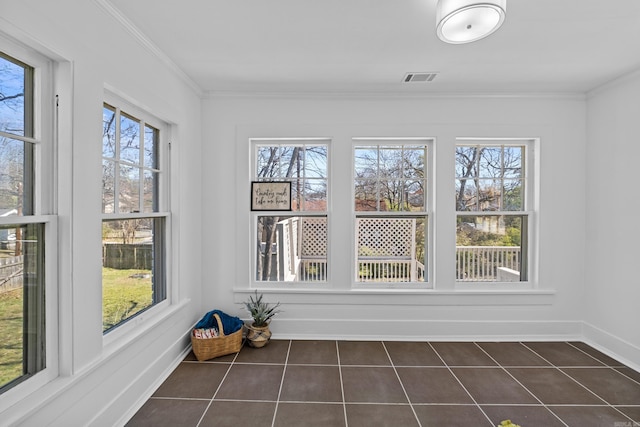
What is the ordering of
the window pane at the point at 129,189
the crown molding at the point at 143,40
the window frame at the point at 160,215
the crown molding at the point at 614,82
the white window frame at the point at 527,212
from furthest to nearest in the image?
1. the white window frame at the point at 527,212
2. the crown molding at the point at 614,82
3. the window frame at the point at 160,215
4. the window pane at the point at 129,189
5. the crown molding at the point at 143,40

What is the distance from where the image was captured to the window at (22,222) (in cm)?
142

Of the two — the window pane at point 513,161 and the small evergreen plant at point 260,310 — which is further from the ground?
the window pane at point 513,161

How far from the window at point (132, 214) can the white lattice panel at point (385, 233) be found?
190cm

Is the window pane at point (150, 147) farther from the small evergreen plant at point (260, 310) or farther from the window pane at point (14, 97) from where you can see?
the small evergreen plant at point (260, 310)

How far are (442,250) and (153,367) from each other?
2766 millimetres

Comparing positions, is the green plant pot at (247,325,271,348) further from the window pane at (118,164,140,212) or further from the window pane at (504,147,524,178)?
the window pane at (504,147,524,178)

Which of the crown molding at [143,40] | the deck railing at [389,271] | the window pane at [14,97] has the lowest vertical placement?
the deck railing at [389,271]

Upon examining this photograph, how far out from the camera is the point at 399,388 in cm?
242

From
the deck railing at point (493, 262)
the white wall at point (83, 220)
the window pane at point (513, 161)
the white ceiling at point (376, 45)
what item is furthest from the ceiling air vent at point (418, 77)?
the white wall at point (83, 220)

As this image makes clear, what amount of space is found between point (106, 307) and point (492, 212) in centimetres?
348

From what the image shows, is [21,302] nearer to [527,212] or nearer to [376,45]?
[376,45]

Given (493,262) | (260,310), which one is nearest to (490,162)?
(493,262)

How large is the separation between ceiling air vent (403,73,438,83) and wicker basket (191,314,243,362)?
2775 mm

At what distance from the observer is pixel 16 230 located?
4.80 ft
